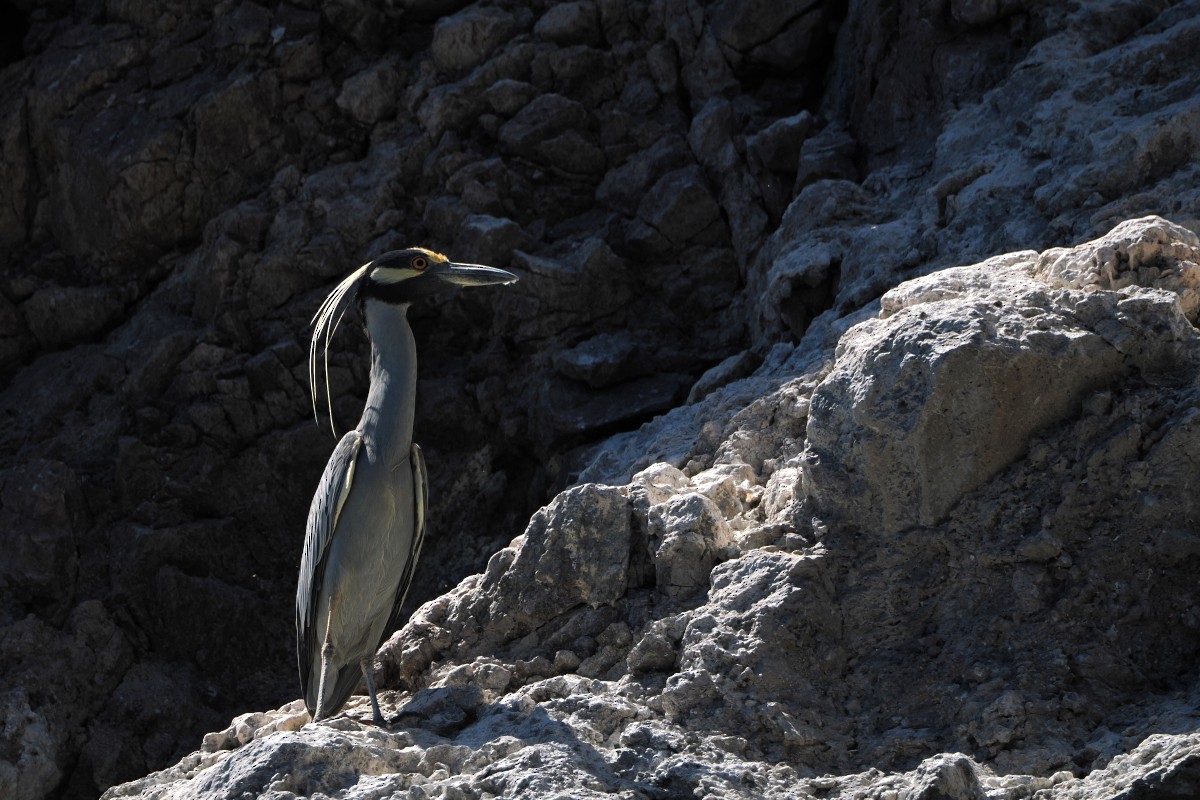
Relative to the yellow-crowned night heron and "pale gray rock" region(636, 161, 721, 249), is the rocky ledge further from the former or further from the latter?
"pale gray rock" region(636, 161, 721, 249)

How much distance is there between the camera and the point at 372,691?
4492 millimetres

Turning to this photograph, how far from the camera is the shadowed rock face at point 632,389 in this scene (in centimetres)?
393

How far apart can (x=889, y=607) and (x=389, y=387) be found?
82.0 inches

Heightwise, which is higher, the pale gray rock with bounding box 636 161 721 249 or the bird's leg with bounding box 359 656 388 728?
the pale gray rock with bounding box 636 161 721 249

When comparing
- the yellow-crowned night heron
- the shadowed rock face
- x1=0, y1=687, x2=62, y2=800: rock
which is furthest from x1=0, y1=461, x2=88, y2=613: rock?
the yellow-crowned night heron

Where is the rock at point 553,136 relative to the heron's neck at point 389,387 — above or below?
above

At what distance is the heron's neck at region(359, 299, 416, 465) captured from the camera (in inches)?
201

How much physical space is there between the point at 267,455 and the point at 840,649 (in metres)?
4.69

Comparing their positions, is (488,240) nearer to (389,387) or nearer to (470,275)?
(470,275)

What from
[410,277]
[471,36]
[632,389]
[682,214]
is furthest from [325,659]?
[471,36]

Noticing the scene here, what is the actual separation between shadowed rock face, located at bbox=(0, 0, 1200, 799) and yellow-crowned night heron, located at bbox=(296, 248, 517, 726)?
0.18 metres

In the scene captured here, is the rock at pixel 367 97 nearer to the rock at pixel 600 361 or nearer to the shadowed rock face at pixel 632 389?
the shadowed rock face at pixel 632 389

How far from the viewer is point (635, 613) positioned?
4.56 m

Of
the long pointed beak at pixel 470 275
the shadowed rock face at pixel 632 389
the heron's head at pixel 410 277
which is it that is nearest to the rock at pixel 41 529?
the shadowed rock face at pixel 632 389
